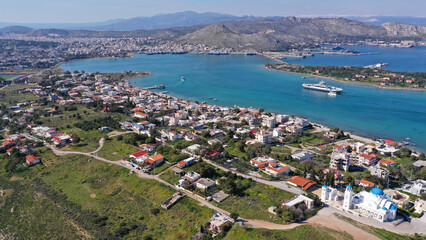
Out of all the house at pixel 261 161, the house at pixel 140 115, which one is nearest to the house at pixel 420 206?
the house at pixel 261 161

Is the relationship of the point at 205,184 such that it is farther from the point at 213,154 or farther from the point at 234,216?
the point at 213,154

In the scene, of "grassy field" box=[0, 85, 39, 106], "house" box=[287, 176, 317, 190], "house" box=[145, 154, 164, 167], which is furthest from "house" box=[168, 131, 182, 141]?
"grassy field" box=[0, 85, 39, 106]

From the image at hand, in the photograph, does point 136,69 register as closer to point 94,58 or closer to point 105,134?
point 94,58

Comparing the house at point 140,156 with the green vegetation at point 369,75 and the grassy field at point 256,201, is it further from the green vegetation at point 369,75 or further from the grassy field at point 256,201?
the green vegetation at point 369,75

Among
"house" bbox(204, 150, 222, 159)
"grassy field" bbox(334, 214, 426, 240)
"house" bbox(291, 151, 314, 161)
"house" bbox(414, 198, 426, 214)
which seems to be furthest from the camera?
"house" bbox(291, 151, 314, 161)

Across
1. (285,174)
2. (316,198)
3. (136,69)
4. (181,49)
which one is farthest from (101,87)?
(181,49)

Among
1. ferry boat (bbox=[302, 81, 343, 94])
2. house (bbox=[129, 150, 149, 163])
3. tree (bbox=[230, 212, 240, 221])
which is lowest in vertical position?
house (bbox=[129, 150, 149, 163])

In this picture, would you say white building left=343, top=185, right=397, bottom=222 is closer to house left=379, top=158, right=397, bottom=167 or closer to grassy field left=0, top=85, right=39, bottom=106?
house left=379, top=158, right=397, bottom=167
